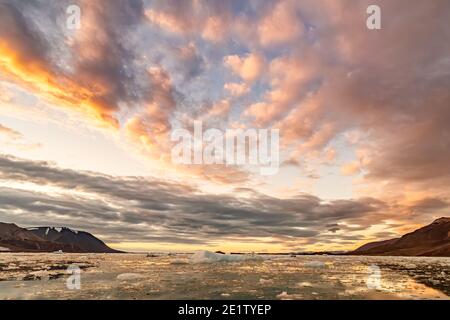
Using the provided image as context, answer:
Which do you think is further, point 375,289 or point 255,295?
point 375,289
